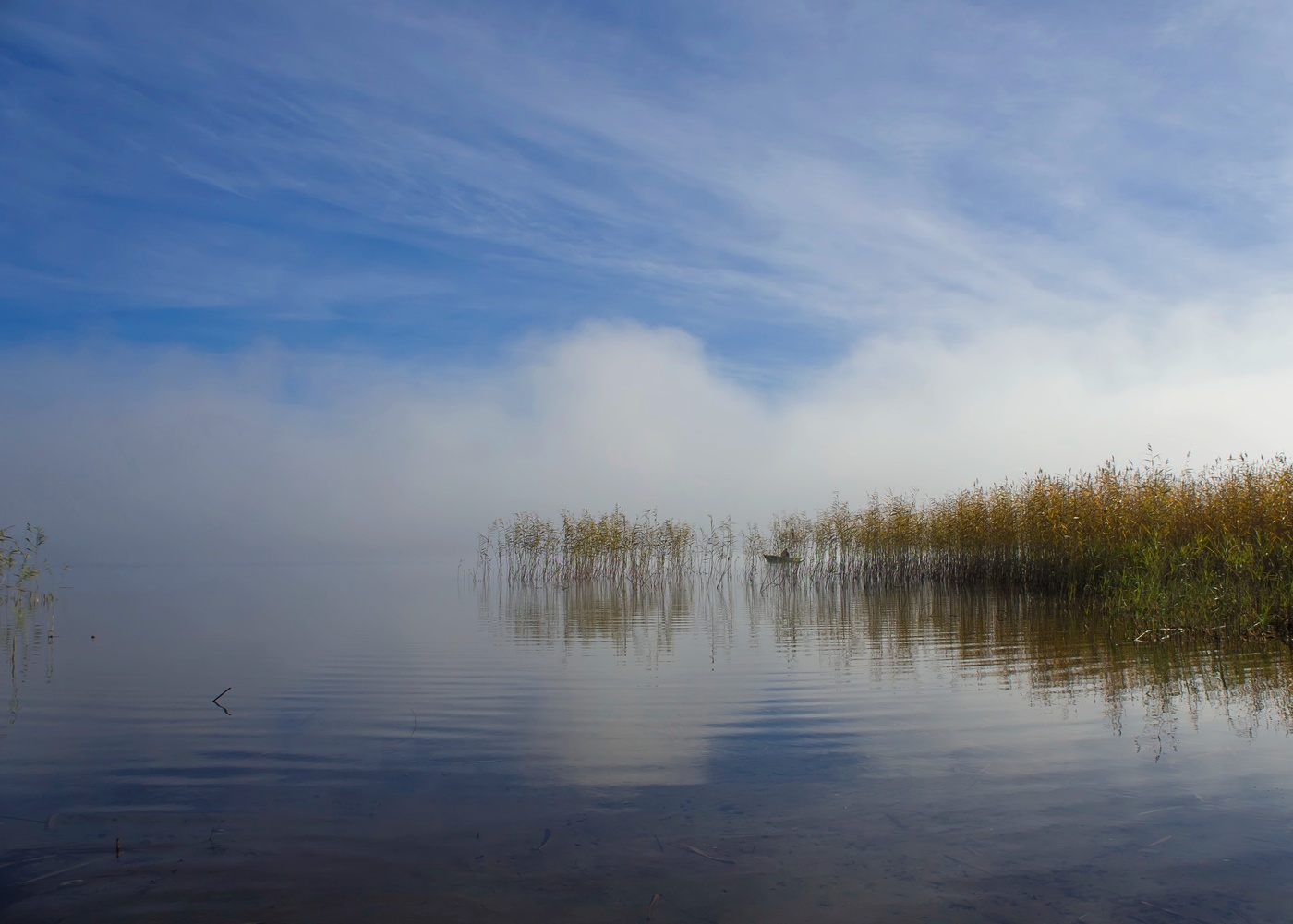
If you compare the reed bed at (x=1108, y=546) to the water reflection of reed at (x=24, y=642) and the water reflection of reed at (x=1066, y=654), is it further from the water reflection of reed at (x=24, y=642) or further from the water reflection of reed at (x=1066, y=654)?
the water reflection of reed at (x=24, y=642)

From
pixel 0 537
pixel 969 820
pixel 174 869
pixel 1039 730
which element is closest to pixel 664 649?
pixel 1039 730

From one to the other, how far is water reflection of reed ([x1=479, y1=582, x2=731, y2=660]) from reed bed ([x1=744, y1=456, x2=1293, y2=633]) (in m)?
6.38

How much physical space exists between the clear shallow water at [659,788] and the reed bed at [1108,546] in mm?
2636

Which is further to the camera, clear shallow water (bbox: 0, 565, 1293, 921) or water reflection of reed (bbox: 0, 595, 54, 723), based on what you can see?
water reflection of reed (bbox: 0, 595, 54, 723)

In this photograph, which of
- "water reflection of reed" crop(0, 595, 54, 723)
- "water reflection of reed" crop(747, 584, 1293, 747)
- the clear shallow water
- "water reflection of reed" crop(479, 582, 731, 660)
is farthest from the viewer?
"water reflection of reed" crop(479, 582, 731, 660)

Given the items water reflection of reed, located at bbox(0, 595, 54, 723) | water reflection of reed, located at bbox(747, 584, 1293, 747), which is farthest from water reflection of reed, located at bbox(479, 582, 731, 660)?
water reflection of reed, located at bbox(0, 595, 54, 723)

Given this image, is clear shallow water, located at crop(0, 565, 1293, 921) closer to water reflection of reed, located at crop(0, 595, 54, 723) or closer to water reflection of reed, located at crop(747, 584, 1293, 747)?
water reflection of reed, located at crop(747, 584, 1293, 747)

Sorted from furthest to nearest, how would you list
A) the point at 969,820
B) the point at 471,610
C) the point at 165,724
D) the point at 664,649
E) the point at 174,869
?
the point at 471,610 < the point at 664,649 < the point at 165,724 < the point at 969,820 < the point at 174,869

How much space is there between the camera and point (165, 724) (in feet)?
22.2

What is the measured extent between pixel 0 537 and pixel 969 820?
71.8ft

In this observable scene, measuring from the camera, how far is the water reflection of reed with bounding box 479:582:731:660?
13352 mm

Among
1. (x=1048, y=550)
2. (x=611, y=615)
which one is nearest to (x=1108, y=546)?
(x=1048, y=550)

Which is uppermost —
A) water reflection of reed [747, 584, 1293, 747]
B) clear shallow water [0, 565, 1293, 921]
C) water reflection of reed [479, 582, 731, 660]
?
clear shallow water [0, 565, 1293, 921]

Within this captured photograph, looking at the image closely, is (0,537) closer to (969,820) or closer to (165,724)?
(165,724)
